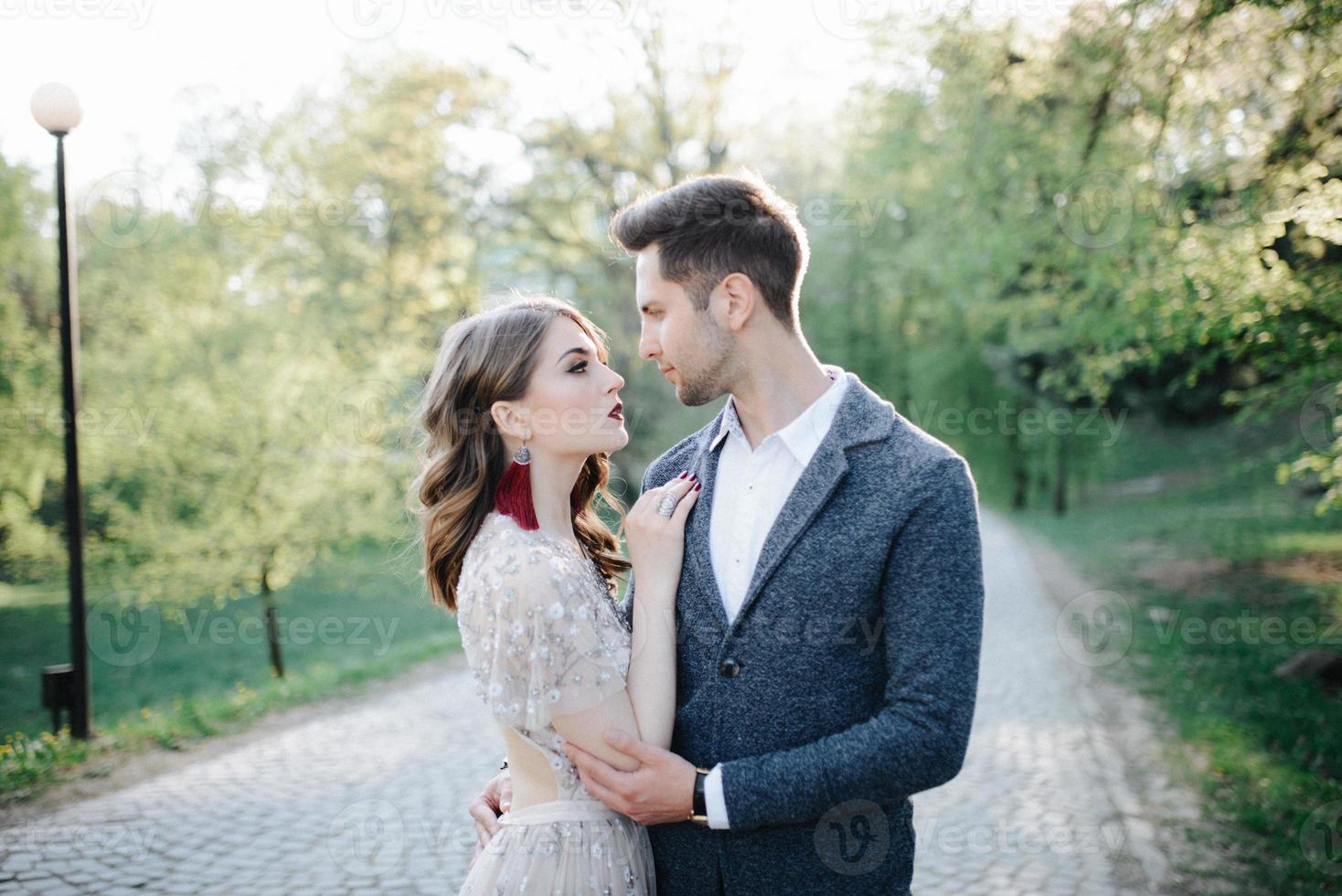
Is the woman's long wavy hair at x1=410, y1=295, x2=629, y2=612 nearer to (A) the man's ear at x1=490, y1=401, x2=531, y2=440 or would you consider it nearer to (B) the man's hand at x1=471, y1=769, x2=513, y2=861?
(A) the man's ear at x1=490, y1=401, x2=531, y2=440

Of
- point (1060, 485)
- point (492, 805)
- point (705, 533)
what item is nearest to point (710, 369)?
point (705, 533)

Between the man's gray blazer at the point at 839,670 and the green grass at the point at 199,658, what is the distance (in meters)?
6.49

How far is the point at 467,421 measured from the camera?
2650mm

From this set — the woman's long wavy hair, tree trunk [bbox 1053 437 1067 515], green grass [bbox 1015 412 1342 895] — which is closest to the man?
the woman's long wavy hair

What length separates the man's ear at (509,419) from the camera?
2.58 m

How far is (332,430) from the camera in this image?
13.4 m

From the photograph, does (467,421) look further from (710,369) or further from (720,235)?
(720,235)

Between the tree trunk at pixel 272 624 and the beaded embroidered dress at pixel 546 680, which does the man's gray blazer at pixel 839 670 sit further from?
the tree trunk at pixel 272 624

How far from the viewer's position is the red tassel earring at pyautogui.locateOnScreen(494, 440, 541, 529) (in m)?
2.54

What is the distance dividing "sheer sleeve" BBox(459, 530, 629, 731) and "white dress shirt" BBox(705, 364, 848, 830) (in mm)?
346

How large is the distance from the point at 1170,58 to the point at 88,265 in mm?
19304

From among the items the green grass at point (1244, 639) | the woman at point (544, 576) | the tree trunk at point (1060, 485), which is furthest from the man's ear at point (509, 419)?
the tree trunk at point (1060, 485)

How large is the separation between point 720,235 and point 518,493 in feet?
2.96

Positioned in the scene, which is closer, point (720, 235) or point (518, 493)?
point (720, 235)
